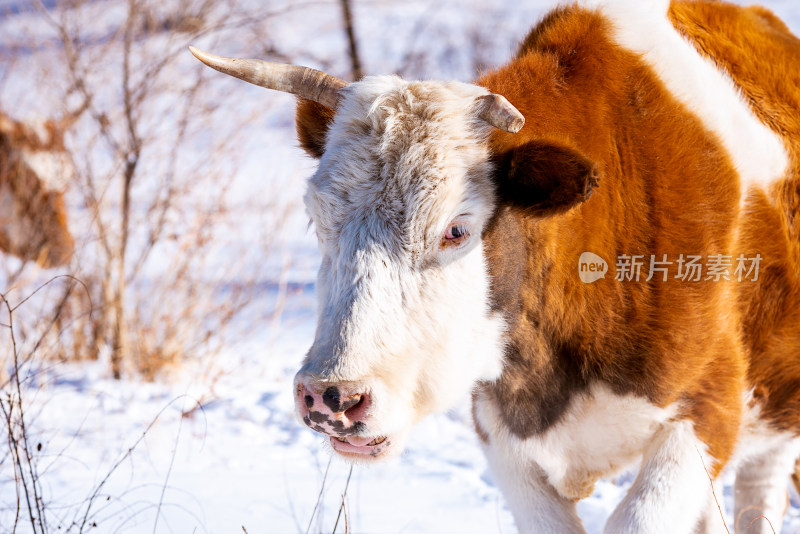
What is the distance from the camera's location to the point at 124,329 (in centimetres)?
557

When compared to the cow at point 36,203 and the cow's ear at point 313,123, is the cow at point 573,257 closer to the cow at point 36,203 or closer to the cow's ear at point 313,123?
the cow's ear at point 313,123

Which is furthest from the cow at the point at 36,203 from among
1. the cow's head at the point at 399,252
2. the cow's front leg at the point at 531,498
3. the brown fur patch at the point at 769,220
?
the brown fur patch at the point at 769,220

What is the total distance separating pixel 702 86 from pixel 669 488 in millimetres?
1520

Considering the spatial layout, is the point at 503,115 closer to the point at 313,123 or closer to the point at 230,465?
the point at 313,123

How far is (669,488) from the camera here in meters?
2.69

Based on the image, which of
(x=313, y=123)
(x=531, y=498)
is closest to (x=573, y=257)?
(x=531, y=498)

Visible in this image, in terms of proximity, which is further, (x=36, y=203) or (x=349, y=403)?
(x=36, y=203)

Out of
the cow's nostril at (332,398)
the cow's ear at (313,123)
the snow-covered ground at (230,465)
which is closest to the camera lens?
the cow's nostril at (332,398)

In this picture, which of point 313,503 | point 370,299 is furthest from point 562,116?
point 313,503

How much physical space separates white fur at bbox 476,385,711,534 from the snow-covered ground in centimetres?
69

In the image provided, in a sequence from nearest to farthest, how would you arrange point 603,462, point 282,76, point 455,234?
point 455,234 < point 282,76 < point 603,462

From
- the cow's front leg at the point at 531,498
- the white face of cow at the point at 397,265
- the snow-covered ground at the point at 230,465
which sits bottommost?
the snow-covered ground at the point at 230,465

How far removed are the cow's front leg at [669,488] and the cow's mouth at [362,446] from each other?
912mm

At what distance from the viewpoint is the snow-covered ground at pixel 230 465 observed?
3486 millimetres
